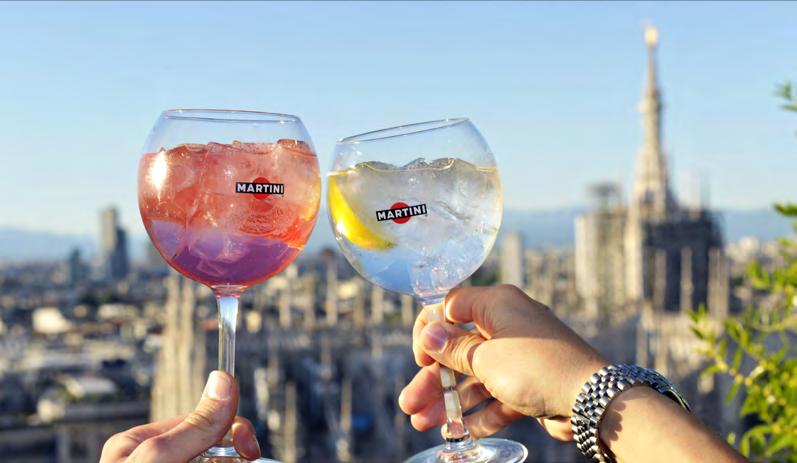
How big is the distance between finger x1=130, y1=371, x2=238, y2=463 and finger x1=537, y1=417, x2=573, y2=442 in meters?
0.46

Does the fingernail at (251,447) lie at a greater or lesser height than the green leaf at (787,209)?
lesser

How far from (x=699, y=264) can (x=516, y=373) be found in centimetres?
3670

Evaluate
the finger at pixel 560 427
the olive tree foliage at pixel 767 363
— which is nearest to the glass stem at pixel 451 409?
the finger at pixel 560 427

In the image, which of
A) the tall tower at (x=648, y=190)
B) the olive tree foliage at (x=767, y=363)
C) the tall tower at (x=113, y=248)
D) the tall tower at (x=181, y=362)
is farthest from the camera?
the tall tower at (x=113, y=248)

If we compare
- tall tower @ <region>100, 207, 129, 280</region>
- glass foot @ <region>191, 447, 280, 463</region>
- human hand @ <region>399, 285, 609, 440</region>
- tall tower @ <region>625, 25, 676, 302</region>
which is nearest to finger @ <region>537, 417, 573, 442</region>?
human hand @ <region>399, 285, 609, 440</region>

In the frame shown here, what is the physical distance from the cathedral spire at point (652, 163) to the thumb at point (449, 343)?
1458 inches

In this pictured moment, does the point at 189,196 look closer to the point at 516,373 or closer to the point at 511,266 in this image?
the point at 516,373

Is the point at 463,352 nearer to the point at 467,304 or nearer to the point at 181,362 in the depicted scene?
the point at 467,304

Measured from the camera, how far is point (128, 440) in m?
1.41

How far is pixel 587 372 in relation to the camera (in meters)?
1.40

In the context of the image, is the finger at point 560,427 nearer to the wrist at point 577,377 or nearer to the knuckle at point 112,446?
the wrist at point 577,377

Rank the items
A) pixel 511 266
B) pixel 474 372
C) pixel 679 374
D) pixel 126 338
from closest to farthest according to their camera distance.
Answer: pixel 474 372, pixel 679 374, pixel 511 266, pixel 126 338

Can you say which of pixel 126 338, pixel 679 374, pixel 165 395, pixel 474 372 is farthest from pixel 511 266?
pixel 474 372

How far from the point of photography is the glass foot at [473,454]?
151 cm
